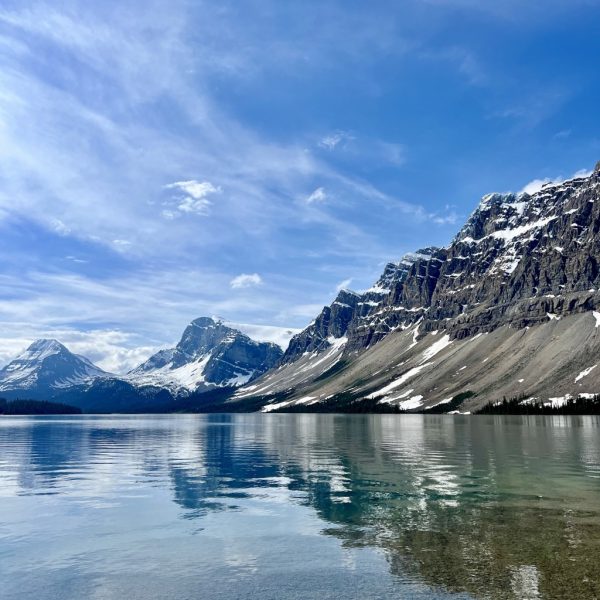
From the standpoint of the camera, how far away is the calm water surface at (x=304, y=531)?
2588 centimetres

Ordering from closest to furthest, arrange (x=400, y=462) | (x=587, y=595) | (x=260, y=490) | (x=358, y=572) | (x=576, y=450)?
(x=587, y=595) < (x=358, y=572) < (x=260, y=490) < (x=400, y=462) < (x=576, y=450)

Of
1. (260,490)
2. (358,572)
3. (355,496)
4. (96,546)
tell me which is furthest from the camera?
(260,490)

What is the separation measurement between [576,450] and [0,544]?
3219 inches

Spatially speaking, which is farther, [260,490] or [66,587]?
[260,490]

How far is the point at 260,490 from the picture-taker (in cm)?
5350

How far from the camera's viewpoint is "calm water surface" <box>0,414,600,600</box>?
84.9 ft

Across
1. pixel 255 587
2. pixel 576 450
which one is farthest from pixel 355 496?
pixel 576 450

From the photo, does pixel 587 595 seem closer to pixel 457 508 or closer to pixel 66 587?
pixel 457 508

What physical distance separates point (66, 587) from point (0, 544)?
11076 millimetres

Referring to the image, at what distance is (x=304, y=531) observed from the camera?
36656 mm

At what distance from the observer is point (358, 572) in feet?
90.2

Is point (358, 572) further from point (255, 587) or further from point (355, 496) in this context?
point (355, 496)

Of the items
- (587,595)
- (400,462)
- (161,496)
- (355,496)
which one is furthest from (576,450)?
(587,595)

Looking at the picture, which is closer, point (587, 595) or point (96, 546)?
point (587, 595)
